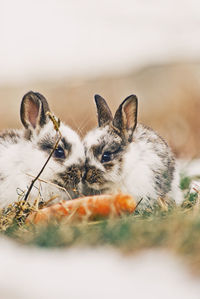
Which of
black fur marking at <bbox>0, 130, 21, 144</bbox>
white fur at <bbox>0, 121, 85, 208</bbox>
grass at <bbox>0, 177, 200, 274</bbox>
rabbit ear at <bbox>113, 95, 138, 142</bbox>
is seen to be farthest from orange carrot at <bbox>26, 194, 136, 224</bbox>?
black fur marking at <bbox>0, 130, 21, 144</bbox>

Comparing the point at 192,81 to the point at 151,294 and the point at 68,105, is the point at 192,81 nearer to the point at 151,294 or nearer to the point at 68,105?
the point at 68,105

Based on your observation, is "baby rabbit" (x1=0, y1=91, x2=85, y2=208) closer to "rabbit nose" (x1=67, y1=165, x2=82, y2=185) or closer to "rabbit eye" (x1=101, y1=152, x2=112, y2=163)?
"rabbit nose" (x1=67, y1=165, x2=82, y2=185)

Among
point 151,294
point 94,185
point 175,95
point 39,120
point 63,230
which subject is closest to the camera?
point 151,294

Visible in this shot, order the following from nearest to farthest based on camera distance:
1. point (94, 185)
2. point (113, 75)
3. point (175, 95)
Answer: point (94, 185), point (175, 95), point (113, 75)

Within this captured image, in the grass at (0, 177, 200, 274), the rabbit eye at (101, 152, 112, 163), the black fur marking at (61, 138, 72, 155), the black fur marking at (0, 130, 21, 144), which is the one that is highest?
the black fur marking at (0, 130, 21, 144)

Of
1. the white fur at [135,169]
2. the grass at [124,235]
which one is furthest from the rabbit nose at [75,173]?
→ the grass at [124,235]

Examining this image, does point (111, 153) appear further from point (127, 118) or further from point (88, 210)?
point (88, 210)

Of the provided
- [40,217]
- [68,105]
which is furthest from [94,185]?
[68,105]
